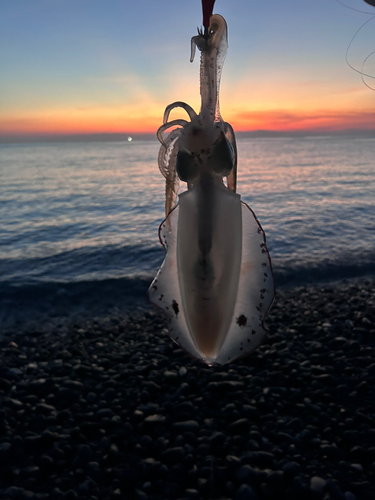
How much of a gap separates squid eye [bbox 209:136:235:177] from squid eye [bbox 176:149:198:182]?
0.26 feet

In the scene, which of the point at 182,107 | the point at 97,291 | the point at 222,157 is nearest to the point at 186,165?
the point at 222,157

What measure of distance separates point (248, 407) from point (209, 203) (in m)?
3.53

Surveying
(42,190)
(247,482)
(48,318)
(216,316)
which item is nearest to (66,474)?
(247,482)

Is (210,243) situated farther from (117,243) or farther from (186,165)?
(117,243)

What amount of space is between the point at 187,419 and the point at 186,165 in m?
3.59

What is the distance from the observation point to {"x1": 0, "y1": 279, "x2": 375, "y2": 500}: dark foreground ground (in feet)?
11.7

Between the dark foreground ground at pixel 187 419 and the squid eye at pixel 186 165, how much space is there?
312 cm

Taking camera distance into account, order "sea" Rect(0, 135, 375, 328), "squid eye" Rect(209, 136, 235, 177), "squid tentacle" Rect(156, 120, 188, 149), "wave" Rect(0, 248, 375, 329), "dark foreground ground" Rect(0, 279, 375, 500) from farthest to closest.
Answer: "sea" Rect(0, 135, 375, 328), "wave" Rect(0, 248, 375, 329), "dark foreground ground" Rect(0, 279, 375, 500), "squid tentacle" Rect(156, 120, 188, 149), "squid eye" Rect(209, 136, 235, 177)

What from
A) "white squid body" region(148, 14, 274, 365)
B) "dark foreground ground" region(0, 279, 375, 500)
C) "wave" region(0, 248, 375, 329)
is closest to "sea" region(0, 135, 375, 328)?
"wave" region(0, 248, 375, 329)

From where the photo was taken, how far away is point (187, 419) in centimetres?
437

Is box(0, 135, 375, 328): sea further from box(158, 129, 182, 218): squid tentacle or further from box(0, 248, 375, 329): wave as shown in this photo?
box(158, 129, 182, 218): squid tentacle

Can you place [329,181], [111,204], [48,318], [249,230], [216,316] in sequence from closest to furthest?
[249,230]
[216,316]
[48,318]
[111,204]
[329,181]

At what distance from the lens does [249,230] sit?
5.85ft

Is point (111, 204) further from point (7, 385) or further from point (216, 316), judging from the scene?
point (216, 316)
